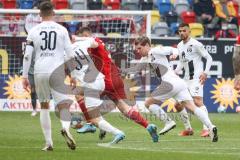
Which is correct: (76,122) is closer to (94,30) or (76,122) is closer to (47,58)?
(47,58)

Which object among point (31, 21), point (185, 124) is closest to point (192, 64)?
point (185, 124)

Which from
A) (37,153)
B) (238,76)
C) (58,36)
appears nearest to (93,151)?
(37,153)

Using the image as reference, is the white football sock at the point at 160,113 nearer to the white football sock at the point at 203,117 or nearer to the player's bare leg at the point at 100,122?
the white football sock at the point at 203,117

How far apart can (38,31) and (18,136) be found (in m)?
3.70

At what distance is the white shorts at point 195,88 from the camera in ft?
59.8

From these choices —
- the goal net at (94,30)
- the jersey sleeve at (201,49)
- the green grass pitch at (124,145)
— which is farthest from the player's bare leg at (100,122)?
the goal net at (94,30)

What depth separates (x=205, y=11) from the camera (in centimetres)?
2895

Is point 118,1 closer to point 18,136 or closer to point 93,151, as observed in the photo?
point 18,136

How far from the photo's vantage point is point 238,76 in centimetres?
1695

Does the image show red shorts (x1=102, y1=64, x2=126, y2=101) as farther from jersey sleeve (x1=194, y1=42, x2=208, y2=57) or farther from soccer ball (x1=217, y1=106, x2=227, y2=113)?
soccer ball (x1=217, y1=106, x2=227, y2=113)

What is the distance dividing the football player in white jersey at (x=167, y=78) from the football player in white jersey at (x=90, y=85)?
97 cm

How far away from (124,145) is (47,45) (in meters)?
2.59

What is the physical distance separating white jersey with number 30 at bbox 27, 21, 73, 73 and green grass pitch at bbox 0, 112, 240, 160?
1.33 meters

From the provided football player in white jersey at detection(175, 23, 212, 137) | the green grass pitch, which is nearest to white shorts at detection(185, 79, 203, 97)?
football player in white jersey at detection(175, 23, 212, 137)
